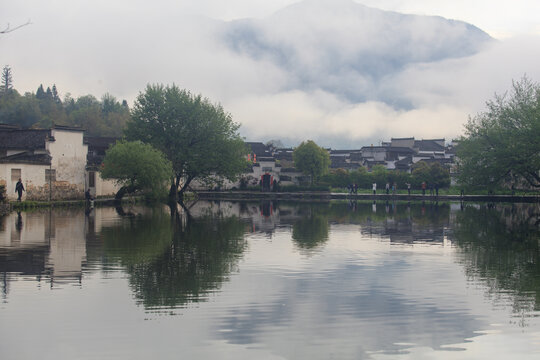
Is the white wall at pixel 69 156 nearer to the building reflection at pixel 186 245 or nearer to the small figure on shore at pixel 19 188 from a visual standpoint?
the small figure on shore at pixel 19 188

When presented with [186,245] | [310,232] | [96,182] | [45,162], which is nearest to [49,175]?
[45,162]

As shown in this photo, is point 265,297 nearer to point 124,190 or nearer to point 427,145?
point 124,190

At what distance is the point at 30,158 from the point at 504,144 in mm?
44825

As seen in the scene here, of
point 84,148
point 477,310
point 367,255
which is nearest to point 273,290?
point 477,310

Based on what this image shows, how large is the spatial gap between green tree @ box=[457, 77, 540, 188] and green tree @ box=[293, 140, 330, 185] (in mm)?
23211

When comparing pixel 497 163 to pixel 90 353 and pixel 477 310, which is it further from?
pixel 90 353

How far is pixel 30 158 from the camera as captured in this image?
43.8 m

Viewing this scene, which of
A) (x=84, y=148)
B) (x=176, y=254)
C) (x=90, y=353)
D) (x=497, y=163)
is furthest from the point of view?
(x=497, y=163)

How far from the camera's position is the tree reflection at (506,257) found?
13121 mm

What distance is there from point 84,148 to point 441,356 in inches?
1791

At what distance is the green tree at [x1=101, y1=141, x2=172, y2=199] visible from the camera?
46000 millimetres

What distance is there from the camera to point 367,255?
60.7 ft

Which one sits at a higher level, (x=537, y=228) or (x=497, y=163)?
(x=497, y=163)

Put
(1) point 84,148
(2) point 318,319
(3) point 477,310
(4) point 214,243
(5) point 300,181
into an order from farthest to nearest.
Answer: (5) point 300,181
(1) point 84,148
(4) point 214,243
(3) point 477,310
(2) point 318,319
